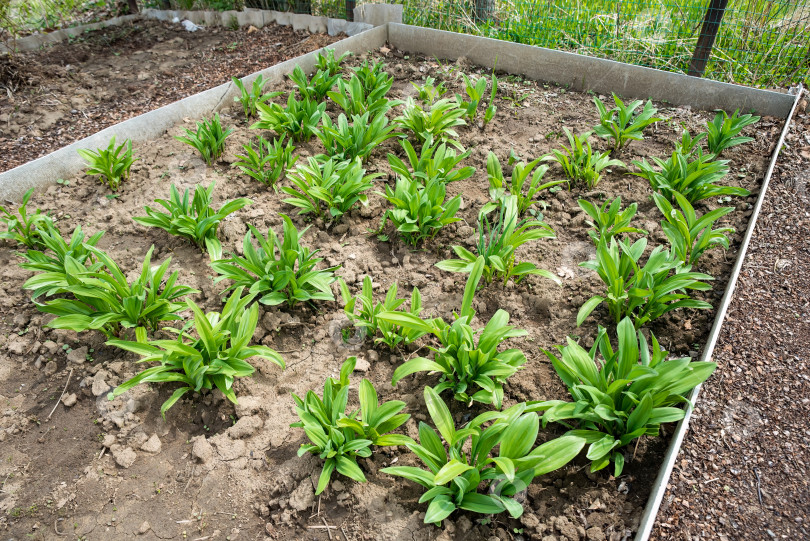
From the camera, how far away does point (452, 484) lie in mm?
1830

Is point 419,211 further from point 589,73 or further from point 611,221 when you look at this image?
point 589,73

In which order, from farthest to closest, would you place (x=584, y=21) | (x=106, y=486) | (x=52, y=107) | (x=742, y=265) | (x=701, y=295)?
(x=584, y=21) → (x=52, y=107) → (x=742, y=265) → (x=701, y=295) → (x=106, y=486)

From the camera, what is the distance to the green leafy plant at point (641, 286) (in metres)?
2.45

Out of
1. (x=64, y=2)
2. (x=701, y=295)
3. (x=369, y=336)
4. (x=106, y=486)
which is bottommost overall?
(x=106, y=486)

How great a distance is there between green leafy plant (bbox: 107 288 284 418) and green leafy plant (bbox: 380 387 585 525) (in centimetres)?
83

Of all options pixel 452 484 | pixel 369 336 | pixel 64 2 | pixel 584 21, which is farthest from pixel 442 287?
pixel 64 2

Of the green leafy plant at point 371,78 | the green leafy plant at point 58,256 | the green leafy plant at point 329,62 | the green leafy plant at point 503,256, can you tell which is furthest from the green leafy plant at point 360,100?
the green leafy plant at point 58,256

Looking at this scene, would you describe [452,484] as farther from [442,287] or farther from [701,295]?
[701,295]

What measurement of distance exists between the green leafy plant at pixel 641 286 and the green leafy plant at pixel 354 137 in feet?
5.94


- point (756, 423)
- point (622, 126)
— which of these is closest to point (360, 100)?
point (622, 126)

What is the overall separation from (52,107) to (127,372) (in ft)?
10.9

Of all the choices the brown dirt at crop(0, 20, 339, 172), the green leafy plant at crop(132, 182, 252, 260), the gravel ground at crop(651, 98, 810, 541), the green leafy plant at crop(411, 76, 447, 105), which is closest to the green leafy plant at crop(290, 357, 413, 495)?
the gravel ground at crop(651, 98, 810, 541)

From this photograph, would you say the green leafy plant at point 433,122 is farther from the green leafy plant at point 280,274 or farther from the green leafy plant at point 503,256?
the green leafy plant at point 280,274

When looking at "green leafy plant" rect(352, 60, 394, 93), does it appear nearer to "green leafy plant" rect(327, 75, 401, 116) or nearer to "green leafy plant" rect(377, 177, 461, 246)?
"green leafy plant" rect(327, 75, 401, 116)
